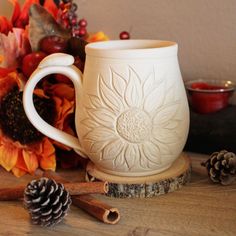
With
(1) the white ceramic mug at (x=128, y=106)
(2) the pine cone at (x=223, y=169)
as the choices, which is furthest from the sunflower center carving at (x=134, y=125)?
(2) the pine cone at (x=223, y=169)

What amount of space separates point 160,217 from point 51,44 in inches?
11.6

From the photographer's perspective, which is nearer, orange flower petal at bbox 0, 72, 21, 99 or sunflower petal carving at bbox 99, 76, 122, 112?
sunflower petal carving at bbox 99, 76, 122, 112

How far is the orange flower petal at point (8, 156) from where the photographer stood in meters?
0.62

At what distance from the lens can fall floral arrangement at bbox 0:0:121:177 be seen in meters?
0.62

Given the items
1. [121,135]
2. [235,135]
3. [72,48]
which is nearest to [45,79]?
[72,48]

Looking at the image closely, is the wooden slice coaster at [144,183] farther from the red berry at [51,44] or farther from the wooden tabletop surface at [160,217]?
the red berry at [51,44]

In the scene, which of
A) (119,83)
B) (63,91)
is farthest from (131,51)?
(63,91)

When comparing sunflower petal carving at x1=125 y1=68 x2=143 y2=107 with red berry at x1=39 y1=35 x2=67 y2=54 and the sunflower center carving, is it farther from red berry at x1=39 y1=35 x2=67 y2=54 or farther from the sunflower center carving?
red berry at x1=39 y1=35 x2=67 y2=54

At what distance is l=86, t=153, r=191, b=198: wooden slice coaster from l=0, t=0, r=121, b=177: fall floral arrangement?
10 centimetres

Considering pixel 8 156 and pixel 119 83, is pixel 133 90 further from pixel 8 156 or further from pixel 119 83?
pixel 8 156

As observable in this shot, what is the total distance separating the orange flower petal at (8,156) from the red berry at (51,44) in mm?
150

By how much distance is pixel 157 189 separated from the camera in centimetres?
54

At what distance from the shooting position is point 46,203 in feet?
1.55

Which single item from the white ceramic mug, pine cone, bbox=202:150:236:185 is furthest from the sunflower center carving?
pine cone, bbox=202:150:236:185
